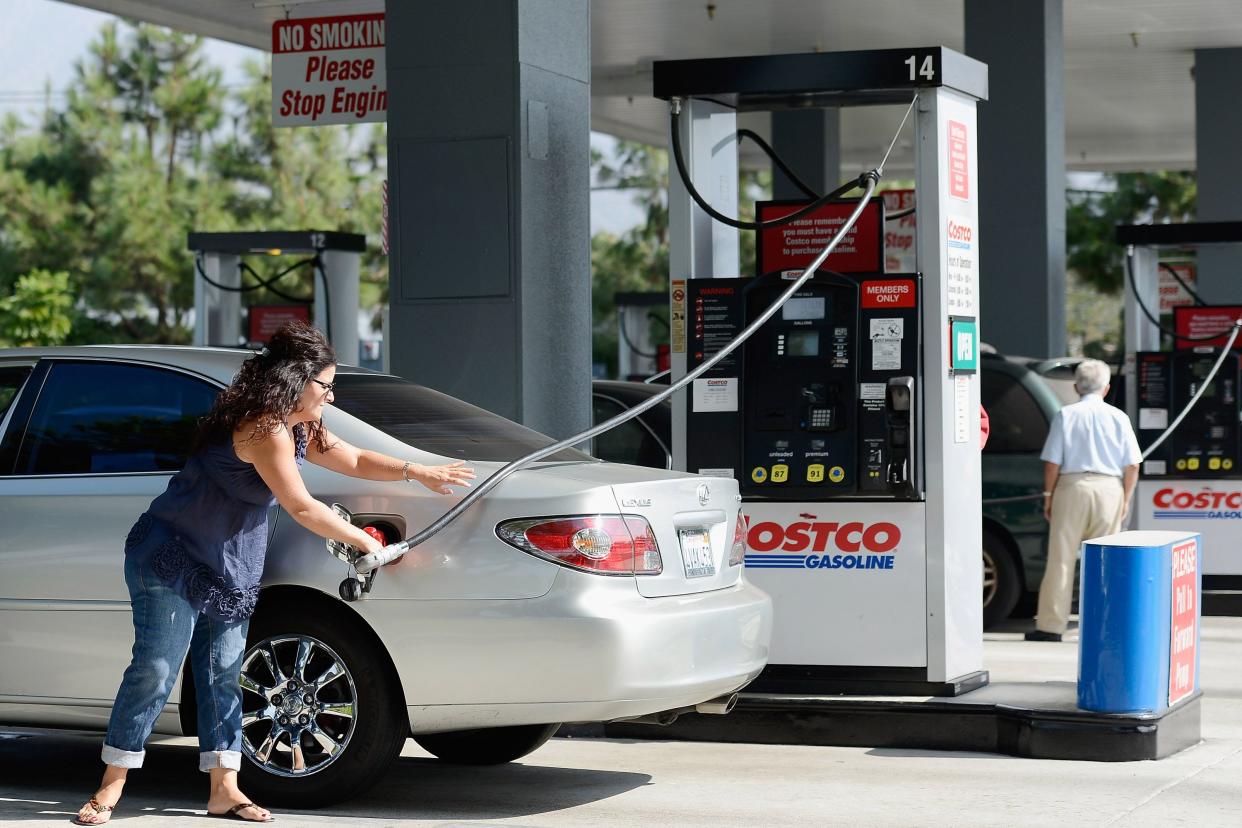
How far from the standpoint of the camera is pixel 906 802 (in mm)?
6492

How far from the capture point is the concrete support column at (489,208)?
893cm

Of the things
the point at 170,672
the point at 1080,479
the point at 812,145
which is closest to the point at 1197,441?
the point at 1080,479

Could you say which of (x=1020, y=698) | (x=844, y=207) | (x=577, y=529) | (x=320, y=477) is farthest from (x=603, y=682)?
(x=844, y=207)

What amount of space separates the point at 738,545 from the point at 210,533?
1933 millimetres

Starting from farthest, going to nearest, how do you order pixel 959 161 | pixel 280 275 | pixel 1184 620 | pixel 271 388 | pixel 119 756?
pixel 280 275 < pixel 959 161 < pixel 1184 620 < pixel 119 756 < pixel 271 388

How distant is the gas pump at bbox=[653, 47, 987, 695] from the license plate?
1604mm

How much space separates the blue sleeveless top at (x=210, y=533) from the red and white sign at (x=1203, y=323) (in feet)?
28.6

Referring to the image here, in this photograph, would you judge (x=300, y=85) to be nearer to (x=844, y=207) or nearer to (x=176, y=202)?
(x=844, y=207)

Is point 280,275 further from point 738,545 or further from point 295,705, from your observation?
point 295,705

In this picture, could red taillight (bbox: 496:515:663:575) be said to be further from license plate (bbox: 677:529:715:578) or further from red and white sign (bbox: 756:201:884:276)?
red and white sign (bbox: 756:201:884:276)

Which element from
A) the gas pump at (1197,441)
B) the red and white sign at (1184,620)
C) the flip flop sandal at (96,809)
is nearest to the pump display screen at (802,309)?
the red and white sign at (1184,620)

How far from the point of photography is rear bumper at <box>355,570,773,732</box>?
5.89 meters

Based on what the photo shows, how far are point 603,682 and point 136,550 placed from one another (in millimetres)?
1588

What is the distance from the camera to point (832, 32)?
66.4 feet
